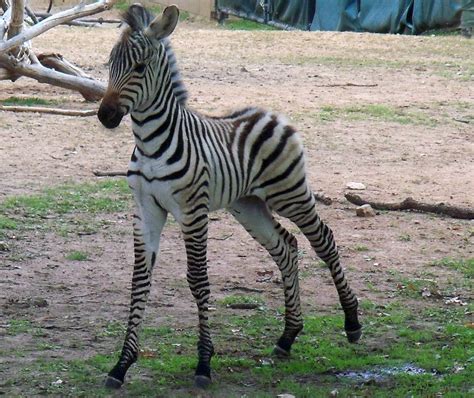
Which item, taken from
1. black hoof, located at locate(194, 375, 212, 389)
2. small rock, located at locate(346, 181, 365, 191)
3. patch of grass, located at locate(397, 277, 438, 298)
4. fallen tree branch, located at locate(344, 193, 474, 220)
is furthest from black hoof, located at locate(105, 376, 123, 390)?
small rock, located at locate(346, 181, 365, 191)

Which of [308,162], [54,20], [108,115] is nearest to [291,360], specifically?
[108,115]

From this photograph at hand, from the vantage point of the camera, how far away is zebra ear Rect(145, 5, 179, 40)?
5.09 meters

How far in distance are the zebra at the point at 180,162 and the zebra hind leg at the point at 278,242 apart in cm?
4

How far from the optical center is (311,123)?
1218cm

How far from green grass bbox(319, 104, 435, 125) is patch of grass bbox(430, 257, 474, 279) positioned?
4.84 m

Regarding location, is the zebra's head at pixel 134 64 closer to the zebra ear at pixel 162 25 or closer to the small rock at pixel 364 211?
the zebra ear at pixel 162 25

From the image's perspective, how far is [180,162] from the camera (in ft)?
17.0

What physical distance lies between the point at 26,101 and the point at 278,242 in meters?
7.70

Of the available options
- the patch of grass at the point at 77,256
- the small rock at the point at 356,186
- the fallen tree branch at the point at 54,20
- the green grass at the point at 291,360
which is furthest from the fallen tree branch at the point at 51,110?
the green grass at the point at 291,360

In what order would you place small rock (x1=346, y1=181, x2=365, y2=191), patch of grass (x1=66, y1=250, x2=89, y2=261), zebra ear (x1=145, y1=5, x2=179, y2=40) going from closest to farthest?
zebra ear (x1=145, y1=5, x2=179, y2=40) → patch of grass (x1=66, y1=250, x2=89, y2=261) → small rock (x1=346, y1=181, x2=365, y2=191)

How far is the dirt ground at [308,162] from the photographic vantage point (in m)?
6.90

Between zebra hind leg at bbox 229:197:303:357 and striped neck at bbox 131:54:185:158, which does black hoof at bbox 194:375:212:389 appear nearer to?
zebra hind leg at bbox 229:197:303:357

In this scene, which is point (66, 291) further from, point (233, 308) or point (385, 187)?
point (385, 187)

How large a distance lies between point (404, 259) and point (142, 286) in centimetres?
302
